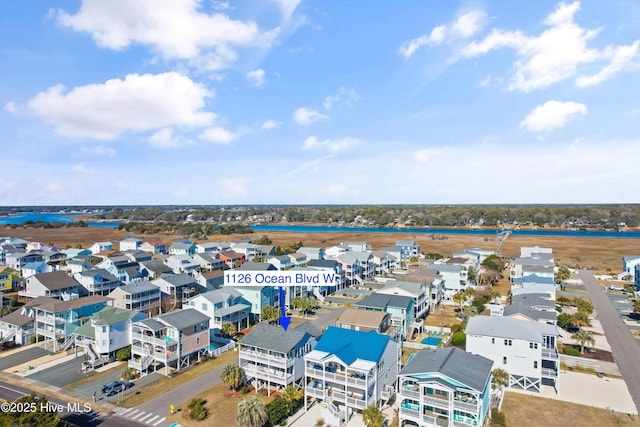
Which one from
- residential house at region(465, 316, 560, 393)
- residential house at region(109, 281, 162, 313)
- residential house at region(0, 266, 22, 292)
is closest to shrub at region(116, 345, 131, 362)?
residential house at region(109, 281, 162, 313)

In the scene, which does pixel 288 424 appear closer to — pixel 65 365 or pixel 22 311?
pixel 65 365

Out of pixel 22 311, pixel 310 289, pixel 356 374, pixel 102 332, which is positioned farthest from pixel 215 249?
pixel 356 374

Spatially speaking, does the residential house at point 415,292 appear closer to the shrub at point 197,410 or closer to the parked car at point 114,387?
the shrub at point 197,410

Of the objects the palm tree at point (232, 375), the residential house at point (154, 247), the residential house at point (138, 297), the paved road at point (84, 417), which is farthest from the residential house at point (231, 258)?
the palm tree at point (232, 375)

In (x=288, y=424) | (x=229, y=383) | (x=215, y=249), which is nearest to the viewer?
(x=288, y=424)

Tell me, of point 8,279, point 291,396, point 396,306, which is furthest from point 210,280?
point 291,396

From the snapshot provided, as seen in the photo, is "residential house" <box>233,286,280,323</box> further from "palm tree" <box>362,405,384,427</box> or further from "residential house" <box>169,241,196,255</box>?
"residential house" <box>169,241,196,255</box>
